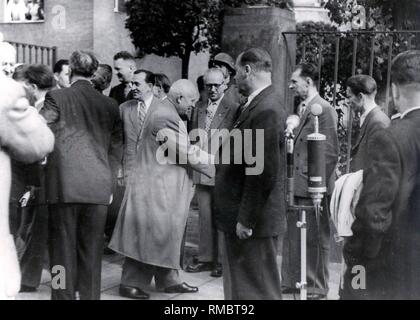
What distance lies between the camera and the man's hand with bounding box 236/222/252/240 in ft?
13.0

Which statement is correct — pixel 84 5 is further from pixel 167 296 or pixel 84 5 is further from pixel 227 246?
pixel 227 246

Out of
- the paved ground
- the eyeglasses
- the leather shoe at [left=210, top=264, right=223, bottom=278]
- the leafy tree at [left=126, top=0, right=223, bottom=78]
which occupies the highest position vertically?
the leafy tree at [left=126, top=0, right=223, bottom=78]

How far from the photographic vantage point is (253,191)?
13.0 ft

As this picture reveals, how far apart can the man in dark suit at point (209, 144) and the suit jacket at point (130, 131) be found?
69cm

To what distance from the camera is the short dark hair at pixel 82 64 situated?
4.67m

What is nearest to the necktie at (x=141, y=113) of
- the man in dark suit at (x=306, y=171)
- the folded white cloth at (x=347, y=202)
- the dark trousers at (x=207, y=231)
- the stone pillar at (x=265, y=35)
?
the dark trousers at (x=207, y=231)

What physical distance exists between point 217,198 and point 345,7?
5226 millimetres

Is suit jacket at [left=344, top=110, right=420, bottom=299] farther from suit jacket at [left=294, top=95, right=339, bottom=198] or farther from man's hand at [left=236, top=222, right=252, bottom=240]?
suit jacket at [left=294, top=95, right=339, bottom=198]

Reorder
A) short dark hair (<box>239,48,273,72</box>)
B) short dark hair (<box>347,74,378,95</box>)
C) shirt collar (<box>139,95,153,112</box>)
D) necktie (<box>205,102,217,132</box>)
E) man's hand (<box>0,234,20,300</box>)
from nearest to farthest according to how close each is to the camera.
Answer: man's hand (<box>0,234,20,300</box>) → short dark hair (<box>239,48,273,72</box>) → short dark hair (<box>347,74,378,95</box>) → shirt collar (<box>139,95,153,112</box>) → necktie (<box>205,102,217,132</box>)

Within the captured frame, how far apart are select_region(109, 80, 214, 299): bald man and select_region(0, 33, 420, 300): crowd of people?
12mm

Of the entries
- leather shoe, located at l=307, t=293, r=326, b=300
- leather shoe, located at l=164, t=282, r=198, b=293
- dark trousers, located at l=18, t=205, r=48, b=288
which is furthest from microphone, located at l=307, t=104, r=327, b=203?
dark trousers, located at l=18, t=205, r=48, b=288

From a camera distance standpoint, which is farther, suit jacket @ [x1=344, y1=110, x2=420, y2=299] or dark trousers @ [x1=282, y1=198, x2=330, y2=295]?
dark trousers @ [x1=282, y1=198, x2=330, y2=295]

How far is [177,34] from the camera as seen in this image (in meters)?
9.77

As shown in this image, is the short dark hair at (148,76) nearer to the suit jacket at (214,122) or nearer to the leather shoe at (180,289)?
the suit jacket at (214,122)
